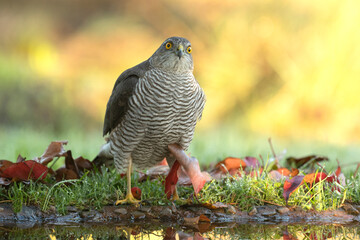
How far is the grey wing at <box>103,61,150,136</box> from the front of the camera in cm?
363

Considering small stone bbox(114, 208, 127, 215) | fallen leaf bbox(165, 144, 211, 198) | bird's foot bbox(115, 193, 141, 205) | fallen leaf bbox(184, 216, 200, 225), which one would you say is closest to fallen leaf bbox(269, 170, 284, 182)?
fallen leaf bbox(165, 144, 211, 198)

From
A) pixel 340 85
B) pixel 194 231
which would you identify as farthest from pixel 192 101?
pixel 340 85

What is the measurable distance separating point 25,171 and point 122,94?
0.84m

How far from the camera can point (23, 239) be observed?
2605 mm

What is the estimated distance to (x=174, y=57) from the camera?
3.62m

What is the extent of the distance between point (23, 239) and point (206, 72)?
291 inches

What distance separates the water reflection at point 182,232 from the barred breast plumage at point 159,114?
740 mm

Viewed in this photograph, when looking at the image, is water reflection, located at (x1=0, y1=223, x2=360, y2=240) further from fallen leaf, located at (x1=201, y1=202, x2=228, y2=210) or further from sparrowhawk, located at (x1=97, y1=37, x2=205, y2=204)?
sparrowhawk, located at (x1=97, y1=37, x2=205, y2=204)

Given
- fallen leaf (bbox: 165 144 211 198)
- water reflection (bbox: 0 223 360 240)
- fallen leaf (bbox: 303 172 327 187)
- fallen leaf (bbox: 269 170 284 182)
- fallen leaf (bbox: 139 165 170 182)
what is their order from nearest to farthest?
water reflection (bbox: 0 223 360 240), fallen leaf (bbox: 165 144 211 198), fallen leaf (bbox: 303 172 327 187), fallen leaf (bbox: 269 170 284 182), fallen leaf (bbox: 139 165 170 182)

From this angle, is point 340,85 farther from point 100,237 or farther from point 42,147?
point 100,237

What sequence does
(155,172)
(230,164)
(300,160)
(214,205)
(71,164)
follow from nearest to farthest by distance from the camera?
(214,205)
(71,164)
(230,164)
(155,172)
(300,160)

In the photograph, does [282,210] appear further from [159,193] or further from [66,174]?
[66,174]

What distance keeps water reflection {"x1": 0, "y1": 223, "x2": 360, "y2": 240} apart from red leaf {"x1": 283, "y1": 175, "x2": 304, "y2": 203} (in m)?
0.34

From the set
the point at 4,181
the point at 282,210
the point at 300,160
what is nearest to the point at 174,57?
the point at 282,210
